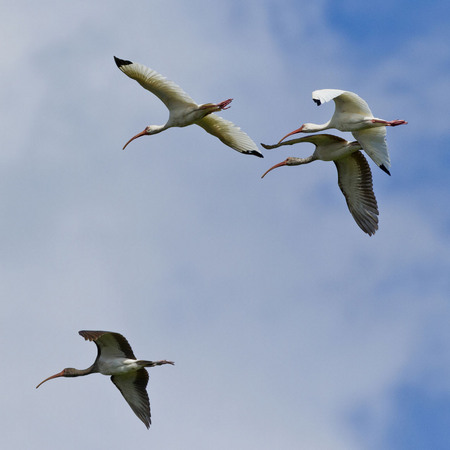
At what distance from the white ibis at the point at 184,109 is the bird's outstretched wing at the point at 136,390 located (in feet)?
17.9

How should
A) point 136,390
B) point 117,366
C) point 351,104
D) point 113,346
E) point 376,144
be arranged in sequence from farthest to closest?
point 136,390, point 376,144, point 351,104, point 117,366, point 113,346

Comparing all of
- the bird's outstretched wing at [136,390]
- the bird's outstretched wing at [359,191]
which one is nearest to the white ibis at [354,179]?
the bird's outstretched wing at [359,191]

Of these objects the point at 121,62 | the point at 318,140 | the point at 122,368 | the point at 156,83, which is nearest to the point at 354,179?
the point at 318,140

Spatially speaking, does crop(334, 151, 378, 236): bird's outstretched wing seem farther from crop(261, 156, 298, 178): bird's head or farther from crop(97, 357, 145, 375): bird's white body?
crop(97, 357, 145, 375): bird's white body

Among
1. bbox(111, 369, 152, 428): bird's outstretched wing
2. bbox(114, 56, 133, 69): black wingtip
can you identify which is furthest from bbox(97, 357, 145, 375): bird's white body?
bbox(114, 56, 133, 69): black wingtip

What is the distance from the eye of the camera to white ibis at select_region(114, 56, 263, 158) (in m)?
28.2

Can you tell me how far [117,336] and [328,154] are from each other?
649cm

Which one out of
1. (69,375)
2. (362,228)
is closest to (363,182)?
(362,228)

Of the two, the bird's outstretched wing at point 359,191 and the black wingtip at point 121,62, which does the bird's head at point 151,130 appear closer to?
the black wingtip at point 121,62

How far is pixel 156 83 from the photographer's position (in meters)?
28.4

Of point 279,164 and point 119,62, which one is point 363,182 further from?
point 119,62

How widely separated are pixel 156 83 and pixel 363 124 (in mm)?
4368

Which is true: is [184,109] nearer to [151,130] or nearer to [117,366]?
[151,130]

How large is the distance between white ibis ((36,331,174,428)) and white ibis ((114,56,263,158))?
500 cm
